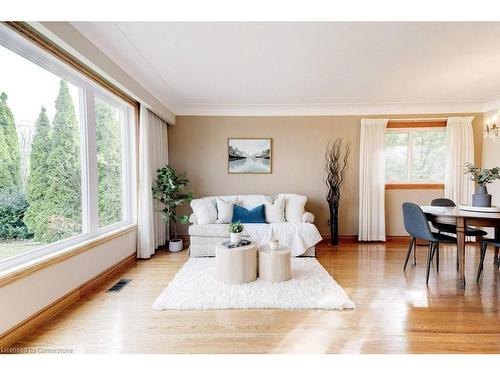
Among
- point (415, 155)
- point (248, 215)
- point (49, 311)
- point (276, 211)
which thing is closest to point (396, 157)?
point (415, 155)

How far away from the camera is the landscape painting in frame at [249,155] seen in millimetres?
4559

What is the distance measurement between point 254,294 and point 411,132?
14.1 feet

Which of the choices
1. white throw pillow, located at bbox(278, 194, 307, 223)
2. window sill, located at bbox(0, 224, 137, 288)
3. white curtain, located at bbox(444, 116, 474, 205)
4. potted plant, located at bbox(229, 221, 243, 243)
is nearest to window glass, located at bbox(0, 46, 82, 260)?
window sill, located at bbox(0, 224, 137, 288)

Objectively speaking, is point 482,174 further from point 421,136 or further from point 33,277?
point 33,277

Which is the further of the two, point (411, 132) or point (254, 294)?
point (411, 132)

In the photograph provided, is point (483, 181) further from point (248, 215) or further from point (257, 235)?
point (248, 215)

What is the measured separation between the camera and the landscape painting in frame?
4559 millimetres

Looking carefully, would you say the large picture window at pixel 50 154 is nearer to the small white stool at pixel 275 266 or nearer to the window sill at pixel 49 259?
the window sill at pixel 49 259

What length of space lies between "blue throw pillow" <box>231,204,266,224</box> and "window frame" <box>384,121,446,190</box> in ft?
8.40

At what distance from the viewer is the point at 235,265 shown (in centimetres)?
258

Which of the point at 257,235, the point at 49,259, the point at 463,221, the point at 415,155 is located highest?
the point at 415,155

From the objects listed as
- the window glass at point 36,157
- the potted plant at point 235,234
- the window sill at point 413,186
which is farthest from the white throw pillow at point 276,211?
the window glass at point 36,157

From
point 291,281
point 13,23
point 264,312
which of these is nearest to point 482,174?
point 291,281
